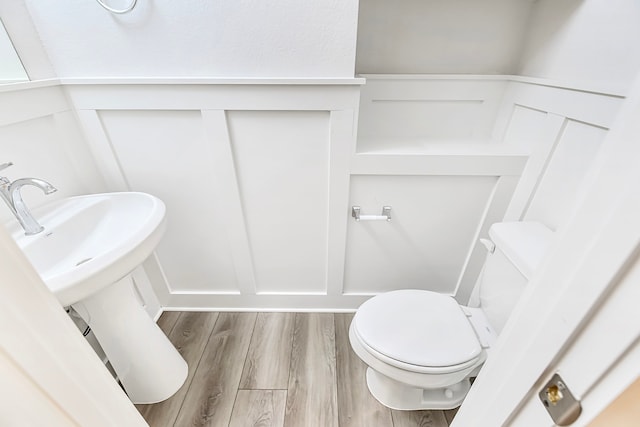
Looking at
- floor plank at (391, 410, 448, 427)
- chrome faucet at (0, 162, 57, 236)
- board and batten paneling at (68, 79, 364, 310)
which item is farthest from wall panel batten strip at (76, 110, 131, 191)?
floor plank at (391, 410, 448, 427)

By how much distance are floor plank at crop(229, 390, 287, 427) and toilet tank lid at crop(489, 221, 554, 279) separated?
1.08 m

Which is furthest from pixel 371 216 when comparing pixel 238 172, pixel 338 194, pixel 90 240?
pixel 90 240

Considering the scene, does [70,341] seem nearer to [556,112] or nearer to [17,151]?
[17,151]

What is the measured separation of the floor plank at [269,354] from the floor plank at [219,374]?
0.13ft

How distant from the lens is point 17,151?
929 millimetres

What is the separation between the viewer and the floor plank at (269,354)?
4.21ft

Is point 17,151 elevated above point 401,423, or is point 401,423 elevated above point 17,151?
point 17,151

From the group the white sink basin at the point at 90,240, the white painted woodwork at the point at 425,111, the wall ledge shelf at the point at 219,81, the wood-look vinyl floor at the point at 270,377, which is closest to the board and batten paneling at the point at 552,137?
the white painted woodwork at the point at 425,111

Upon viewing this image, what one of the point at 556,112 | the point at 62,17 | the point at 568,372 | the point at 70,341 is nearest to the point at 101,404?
the point at 70,341

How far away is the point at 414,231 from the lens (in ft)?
4.46

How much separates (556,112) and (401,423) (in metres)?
1.36

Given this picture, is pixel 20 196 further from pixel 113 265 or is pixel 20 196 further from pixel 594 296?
pixel 594 296

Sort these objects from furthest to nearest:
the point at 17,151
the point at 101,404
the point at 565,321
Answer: the point at 17,151, the point at 101,404, the point at 565,321

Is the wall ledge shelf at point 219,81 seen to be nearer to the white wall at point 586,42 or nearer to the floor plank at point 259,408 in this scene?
the white wall at point 586,42
